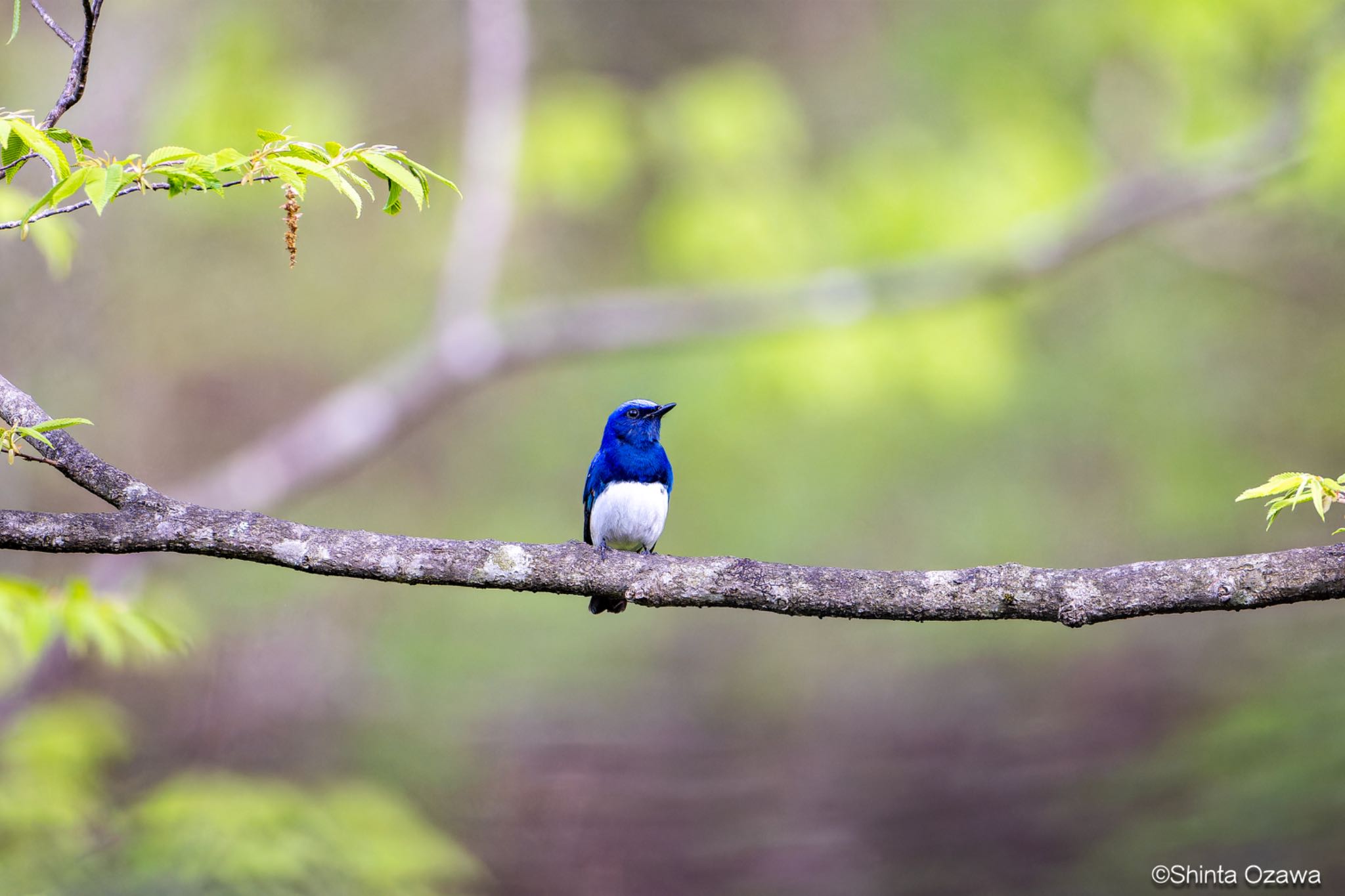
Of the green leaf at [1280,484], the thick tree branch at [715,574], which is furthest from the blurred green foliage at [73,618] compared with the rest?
the green leaf at [1280,484]

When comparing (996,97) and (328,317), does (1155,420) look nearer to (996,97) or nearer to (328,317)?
(996,97)

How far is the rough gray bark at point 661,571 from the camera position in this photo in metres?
2.60

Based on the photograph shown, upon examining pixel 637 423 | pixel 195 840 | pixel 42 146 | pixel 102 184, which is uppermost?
pixel 637 423

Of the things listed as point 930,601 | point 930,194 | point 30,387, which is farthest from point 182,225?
point 930,601

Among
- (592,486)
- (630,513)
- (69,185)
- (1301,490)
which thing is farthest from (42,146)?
(592,486)

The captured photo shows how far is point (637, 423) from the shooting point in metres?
4.70

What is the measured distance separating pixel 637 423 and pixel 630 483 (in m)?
0.32

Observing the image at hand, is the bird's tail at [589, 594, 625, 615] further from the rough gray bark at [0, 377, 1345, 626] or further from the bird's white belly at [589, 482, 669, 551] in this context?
the rough gray bark at [0, 377, 1345, 626]

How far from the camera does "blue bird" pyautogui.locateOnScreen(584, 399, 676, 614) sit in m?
4.41

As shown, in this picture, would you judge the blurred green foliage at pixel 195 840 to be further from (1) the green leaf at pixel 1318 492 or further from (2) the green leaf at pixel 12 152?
(1) the green leaf at pixel 1318 492

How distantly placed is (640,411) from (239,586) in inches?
328

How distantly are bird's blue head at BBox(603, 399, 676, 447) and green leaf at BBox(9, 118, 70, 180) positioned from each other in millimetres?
2627

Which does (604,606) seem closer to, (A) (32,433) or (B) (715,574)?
(B) (715,574)

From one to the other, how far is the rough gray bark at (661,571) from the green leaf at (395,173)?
784 mm
